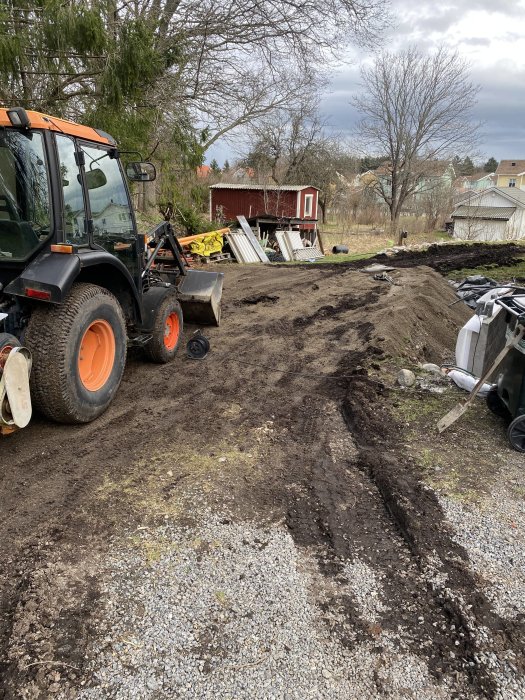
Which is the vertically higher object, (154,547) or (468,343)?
(468,343)

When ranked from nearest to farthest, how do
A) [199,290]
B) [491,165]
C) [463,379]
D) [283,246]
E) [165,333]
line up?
[463,379] → [165,333] → [199,290] → [283,246] → [491,165]

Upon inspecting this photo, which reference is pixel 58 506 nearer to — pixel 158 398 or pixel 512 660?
pixel 158 398

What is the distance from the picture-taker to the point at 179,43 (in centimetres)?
1066

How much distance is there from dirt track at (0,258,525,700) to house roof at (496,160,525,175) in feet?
272

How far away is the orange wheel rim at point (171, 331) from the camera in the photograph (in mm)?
6094

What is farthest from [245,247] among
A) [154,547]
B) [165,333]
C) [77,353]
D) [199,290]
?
[154,547]

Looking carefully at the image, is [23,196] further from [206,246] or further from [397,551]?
[206,246]

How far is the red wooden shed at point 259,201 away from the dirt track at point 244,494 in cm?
2176

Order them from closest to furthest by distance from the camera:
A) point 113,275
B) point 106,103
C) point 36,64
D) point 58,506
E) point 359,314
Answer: point 58,506 → point 113,275 → point 36,64 → point 106,103 → point 359,314

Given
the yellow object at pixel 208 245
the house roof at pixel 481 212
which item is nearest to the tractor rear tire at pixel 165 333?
the yellow object at pixel 208 245

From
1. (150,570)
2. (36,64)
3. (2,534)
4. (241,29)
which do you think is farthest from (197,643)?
(241,29)

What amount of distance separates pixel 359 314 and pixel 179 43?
6.83 m

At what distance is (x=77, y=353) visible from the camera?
387 cm

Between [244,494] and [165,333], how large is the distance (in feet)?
9.57
